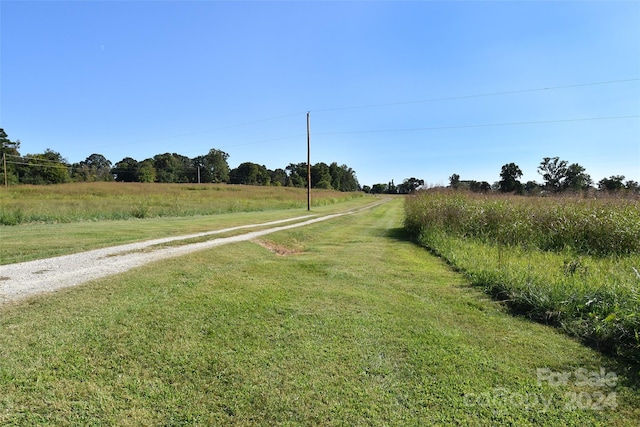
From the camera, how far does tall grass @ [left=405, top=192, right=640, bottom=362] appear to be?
3.99 metres

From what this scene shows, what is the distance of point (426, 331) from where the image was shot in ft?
12.7

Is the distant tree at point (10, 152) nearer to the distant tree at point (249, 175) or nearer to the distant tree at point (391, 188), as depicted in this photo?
the distant tree at point (249, 175)

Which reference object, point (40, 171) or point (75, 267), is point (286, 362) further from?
point (40, 171)

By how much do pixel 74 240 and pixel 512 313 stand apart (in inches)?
421

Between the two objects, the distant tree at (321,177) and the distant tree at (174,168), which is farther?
the distant tree at (321,177)

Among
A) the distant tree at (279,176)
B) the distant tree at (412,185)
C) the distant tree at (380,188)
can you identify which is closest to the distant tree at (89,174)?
the distant tree at (279,176)

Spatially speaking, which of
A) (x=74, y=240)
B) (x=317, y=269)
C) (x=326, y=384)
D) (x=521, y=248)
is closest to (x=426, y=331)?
(x=326, y=384)

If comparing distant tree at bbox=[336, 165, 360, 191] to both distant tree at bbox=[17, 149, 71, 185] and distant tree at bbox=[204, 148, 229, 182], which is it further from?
distant tree at bbox=[17, 149, 71, 185]

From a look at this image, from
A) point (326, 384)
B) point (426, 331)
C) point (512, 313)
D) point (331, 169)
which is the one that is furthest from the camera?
point (331, 169)

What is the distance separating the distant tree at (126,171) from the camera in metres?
93.7

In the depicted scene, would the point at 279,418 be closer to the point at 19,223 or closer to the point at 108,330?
the point at 108,330

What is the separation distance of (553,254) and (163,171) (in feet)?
341

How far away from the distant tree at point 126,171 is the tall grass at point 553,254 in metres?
99.7

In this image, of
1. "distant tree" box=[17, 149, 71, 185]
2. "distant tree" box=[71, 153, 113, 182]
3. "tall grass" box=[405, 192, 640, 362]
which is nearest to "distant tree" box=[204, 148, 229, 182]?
"distant tree" box=[71, 153, 113, 182]
